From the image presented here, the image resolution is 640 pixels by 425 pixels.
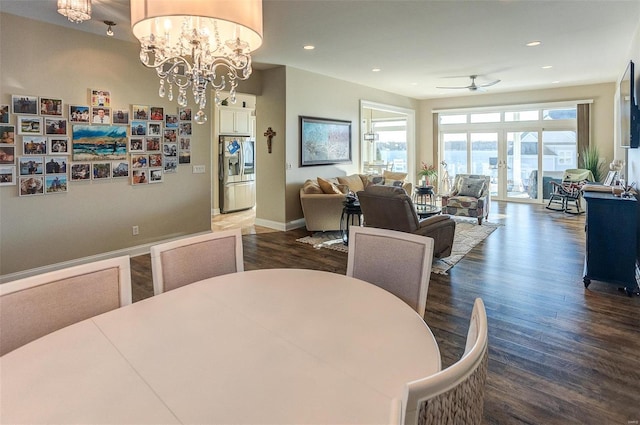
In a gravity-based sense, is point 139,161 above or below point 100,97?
below

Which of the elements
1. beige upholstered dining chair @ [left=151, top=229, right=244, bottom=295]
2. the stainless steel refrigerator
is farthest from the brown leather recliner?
the stainless steel refrigerator

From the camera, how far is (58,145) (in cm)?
427

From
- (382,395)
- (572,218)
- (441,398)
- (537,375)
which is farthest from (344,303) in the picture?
(572,218)

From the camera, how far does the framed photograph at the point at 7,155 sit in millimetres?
3873

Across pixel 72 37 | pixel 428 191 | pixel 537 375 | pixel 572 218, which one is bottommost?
pixel 537 375

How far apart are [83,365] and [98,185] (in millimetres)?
4220

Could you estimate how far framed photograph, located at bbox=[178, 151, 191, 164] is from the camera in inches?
217

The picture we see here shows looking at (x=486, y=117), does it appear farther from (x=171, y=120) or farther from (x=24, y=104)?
(x=24, y=104)

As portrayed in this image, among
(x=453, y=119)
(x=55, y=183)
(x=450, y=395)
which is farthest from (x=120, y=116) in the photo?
(x=453, y=119)

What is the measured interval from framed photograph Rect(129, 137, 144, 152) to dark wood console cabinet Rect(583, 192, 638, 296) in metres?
5.27

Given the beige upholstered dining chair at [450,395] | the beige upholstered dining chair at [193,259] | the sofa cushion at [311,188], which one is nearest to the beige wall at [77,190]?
the sofa cushion at [311,188]

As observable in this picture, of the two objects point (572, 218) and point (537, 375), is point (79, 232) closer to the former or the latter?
point (537, 375)

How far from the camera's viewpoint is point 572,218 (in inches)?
294

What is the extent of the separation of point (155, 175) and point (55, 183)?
3.95 ft
